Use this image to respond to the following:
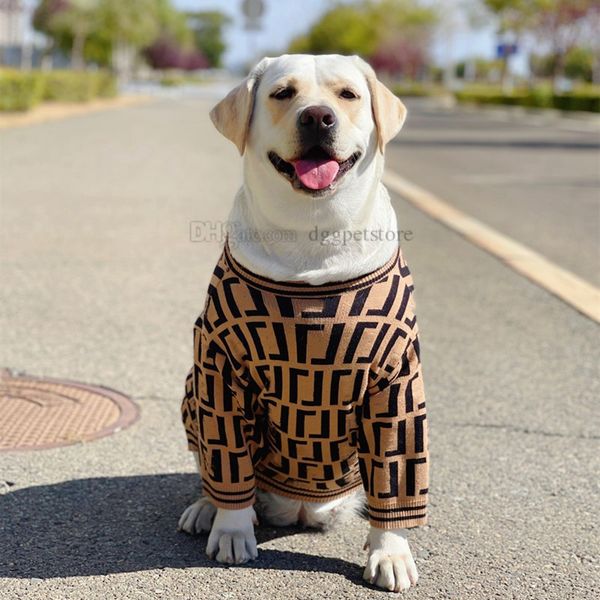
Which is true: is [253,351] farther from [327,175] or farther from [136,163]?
[136,163]

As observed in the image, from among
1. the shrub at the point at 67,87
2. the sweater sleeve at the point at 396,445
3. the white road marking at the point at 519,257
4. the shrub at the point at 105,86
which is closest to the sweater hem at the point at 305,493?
the sweater sleeve at the point at 396,445

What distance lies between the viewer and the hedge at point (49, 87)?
28.0 m

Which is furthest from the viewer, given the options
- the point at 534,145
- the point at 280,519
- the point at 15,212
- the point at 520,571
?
the point at 534,145

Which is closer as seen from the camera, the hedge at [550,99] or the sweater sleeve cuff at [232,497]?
the sweater sleeve cuff at [232,497]

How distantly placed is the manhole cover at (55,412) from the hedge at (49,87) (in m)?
23.7

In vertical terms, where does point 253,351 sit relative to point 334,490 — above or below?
above

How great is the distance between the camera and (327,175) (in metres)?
3.02

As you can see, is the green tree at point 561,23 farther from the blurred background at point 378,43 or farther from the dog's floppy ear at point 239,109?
the dog's floppy ear at point 239,109

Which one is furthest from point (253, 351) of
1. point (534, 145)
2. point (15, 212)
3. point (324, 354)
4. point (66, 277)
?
point (534, 145)

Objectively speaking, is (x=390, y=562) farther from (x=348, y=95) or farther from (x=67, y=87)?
(x=67, y=87)

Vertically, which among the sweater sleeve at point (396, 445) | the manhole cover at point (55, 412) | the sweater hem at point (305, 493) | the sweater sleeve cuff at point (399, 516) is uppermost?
the sweater sleeve at point (396, 445)

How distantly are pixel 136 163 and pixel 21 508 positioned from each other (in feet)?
44.2

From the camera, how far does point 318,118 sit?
2.98 meters

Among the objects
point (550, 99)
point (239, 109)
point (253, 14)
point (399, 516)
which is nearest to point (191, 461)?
point (399, 516)
